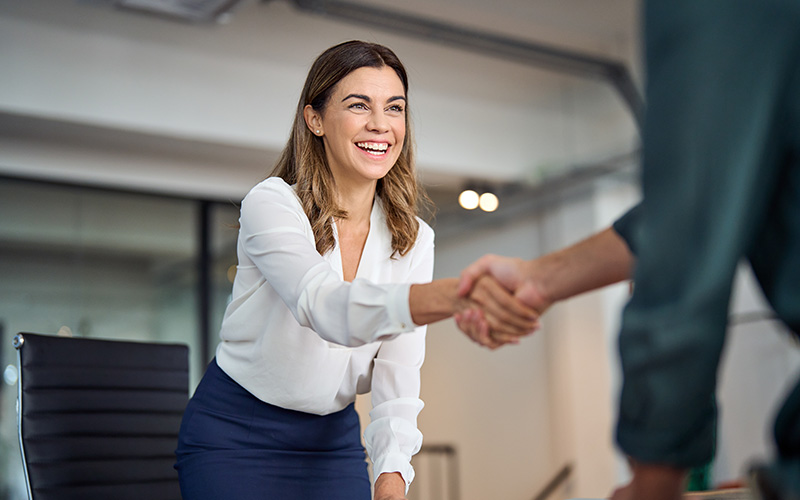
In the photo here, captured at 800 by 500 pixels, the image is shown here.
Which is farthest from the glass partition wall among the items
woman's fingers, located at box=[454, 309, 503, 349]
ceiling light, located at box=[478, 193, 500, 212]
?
woman's fingers, located at box=[454, 309, 503, 349]

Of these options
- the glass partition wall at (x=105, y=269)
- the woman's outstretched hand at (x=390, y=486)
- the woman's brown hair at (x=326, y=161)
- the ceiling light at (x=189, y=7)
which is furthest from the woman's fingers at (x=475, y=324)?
the glass partition wall at (x=105, y=269)

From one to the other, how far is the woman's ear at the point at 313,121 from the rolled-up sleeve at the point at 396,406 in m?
0.34

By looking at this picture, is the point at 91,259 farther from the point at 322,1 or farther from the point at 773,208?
the point at 773,208

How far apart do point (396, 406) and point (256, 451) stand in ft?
0.99

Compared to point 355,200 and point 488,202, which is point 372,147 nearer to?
point 355,200

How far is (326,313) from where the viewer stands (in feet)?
4.25

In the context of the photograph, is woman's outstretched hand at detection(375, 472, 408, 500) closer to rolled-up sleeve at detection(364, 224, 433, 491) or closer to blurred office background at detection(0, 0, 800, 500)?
rolled-up sleeve at detection(364, 224, 433, 491)

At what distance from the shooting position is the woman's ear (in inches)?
73.3

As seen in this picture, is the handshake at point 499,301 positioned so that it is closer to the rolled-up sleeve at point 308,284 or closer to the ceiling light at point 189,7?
the rolled-up sleeve at point 308,284

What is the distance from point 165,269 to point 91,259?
1.53 feet

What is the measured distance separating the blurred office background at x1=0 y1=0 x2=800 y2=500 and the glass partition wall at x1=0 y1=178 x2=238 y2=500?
A: 1cm

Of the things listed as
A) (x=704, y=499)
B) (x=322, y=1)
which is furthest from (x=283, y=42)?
(x=704, y=499)

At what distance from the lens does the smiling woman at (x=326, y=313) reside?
1.37 metres

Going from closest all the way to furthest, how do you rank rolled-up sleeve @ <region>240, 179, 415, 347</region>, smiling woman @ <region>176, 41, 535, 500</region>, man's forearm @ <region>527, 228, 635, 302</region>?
man's forearm @ <region>527, 228, 635, 302</region> < rolled-up sleeve @ <region>240, 179, 415, 347</region> < smiling woman @ <region>176, 41, 535, 500</region>
